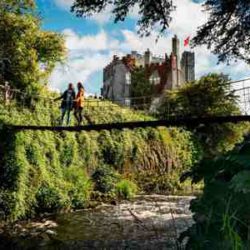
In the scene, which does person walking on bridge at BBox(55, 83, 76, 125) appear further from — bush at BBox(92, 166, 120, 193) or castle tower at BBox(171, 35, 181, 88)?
castle tower at BBox(171, 35, 181, 88)

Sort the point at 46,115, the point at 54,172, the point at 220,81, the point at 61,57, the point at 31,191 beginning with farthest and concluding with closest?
the point at 220,81 → the point at 61,57 → the point at 46,115 → the point at 54,172 → the point at 31,191

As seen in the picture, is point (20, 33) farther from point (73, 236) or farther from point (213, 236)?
point (213, 236)

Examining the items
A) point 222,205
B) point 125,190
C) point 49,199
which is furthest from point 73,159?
point 222,205

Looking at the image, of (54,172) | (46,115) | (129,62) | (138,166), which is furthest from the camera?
(129,62)

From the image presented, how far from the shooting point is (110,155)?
19.7 meters

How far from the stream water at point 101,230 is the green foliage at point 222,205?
5.61 metres

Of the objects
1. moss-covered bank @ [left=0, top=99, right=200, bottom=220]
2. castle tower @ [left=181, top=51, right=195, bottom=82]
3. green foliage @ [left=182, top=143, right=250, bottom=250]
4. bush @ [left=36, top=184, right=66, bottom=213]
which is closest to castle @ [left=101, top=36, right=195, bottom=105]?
castle tower @ [left=181, top=51, right=195, bottom=82]

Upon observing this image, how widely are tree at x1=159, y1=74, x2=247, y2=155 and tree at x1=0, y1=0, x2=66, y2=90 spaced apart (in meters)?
7.82

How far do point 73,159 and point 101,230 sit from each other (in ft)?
19.8

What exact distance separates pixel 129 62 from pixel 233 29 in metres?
40.0

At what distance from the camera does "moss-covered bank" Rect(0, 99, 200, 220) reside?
13164mm

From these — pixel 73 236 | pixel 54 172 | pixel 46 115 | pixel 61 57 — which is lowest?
pixel 73 236

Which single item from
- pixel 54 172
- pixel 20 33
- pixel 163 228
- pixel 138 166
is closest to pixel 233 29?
pixel 163 228

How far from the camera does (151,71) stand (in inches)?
1716
